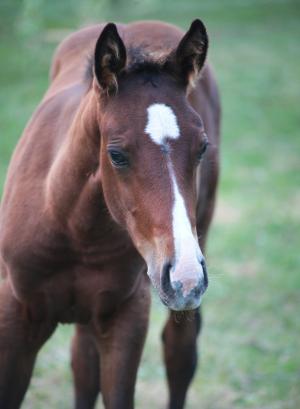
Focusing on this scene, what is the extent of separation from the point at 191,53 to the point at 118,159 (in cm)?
54

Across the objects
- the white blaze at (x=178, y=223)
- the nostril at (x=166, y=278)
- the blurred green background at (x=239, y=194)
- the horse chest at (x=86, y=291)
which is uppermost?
the white blaze at (x=178, y=223)

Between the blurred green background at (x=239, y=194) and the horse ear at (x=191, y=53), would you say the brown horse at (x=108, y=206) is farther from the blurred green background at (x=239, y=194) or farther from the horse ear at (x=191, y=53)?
the blurred green background at (x=239, y=194)

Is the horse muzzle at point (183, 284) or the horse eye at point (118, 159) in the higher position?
the horse eye at point (118, 159)

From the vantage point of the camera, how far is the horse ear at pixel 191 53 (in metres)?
3.07

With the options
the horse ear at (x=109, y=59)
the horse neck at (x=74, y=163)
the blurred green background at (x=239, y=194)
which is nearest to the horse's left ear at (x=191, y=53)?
the horse ear at (x=109, y=59)

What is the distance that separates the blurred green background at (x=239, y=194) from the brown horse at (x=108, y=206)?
1.67 feet

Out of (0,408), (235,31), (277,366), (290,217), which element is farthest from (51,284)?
(235,31)

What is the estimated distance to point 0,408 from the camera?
3.73 metres

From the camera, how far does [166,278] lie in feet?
8.77

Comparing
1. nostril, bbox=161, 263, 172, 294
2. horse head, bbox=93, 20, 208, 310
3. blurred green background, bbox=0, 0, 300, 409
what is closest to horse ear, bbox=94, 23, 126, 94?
horse head, bbox=93, 20, 208, 310

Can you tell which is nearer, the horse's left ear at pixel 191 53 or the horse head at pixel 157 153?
the horse head at pixel 157 153

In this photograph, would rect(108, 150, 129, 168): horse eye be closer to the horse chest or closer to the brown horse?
the brown horse

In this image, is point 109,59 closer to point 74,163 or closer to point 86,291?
point 74,163

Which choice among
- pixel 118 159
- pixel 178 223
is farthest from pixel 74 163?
pixel 178 223
